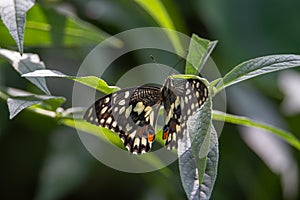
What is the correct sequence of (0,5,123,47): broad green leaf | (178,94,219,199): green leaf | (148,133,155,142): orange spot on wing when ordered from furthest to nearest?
1. (0,5,123,47): broad green leaf
2. (148,133,155,142): orange spot on wing
3. (178,94,219,199): green leaf

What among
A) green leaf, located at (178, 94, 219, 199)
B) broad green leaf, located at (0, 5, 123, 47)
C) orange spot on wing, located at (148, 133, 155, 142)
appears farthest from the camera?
broad green leaf, located at (0, 5, 123, 47)

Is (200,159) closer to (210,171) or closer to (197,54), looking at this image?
(210,171)

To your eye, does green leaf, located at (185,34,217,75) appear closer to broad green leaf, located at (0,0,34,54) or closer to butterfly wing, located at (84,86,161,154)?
butterfly wing, located at (84,86,161,154)

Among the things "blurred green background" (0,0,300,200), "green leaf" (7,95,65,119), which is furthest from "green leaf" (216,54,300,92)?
"blurred green background" (0,0,300,200)

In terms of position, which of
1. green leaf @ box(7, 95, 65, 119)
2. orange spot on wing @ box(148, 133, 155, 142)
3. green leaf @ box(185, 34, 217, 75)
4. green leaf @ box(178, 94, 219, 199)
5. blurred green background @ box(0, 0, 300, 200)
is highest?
green leaf @ box(185, 34, 217, 75)

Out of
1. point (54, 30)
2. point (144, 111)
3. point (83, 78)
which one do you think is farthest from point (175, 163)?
point (83, 78)

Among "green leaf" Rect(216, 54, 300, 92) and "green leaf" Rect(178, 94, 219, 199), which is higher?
"green leaf" Rect(216, 54, 300, 92)

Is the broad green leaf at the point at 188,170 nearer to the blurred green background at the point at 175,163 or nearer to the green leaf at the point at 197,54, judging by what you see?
the green leaf at the point at 197,54

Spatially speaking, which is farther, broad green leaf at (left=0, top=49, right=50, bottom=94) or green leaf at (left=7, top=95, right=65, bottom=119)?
broad green leaf at (left=0, top=49, right=50, bottom=94)

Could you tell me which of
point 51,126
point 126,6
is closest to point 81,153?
point 51,126
